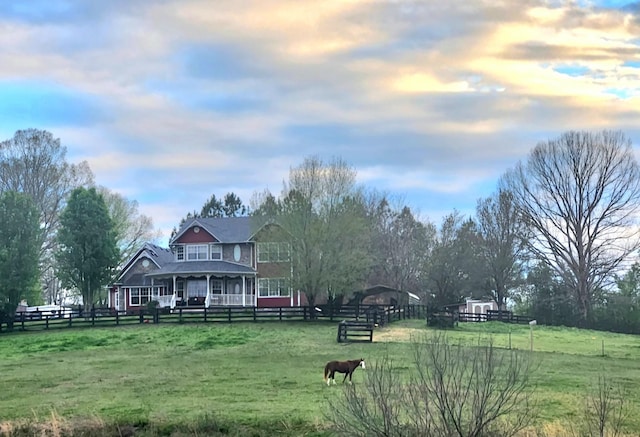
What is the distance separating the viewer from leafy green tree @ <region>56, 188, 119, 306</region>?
4881 centimetres

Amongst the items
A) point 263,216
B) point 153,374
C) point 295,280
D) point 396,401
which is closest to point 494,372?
point 396,401

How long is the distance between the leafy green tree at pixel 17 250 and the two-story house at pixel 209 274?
9.32 m

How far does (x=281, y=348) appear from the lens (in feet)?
90.8

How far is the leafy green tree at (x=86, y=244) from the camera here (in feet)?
160

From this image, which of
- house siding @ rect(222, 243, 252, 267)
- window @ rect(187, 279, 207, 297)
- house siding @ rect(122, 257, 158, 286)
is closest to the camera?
window @ rect(187, 279, 207, 297)

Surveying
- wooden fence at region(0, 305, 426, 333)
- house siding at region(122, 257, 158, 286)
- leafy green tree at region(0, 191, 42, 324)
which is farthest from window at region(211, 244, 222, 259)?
leafy green tree at region(0, 191, 42, 324)

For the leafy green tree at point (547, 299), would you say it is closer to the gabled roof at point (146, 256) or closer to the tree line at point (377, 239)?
the tree line at point (377, 239)

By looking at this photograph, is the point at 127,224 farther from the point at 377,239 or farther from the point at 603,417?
the point at 603,417

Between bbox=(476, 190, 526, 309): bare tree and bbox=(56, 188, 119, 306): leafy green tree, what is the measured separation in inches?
1282

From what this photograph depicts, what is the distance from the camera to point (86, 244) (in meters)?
48.9

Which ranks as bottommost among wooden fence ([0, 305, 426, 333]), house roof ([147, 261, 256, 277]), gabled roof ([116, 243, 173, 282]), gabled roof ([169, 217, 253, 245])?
wooden fence ([0, 305, 426, 333])

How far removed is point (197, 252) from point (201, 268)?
331 cm

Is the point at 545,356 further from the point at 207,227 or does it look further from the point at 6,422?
the point at 207,227

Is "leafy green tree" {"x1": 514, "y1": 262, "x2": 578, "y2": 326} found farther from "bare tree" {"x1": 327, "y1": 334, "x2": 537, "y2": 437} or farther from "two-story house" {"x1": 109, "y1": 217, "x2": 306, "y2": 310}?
"bare tree" {"x1": 327, "y1": 334, "x2": 537, "y2": 437}
